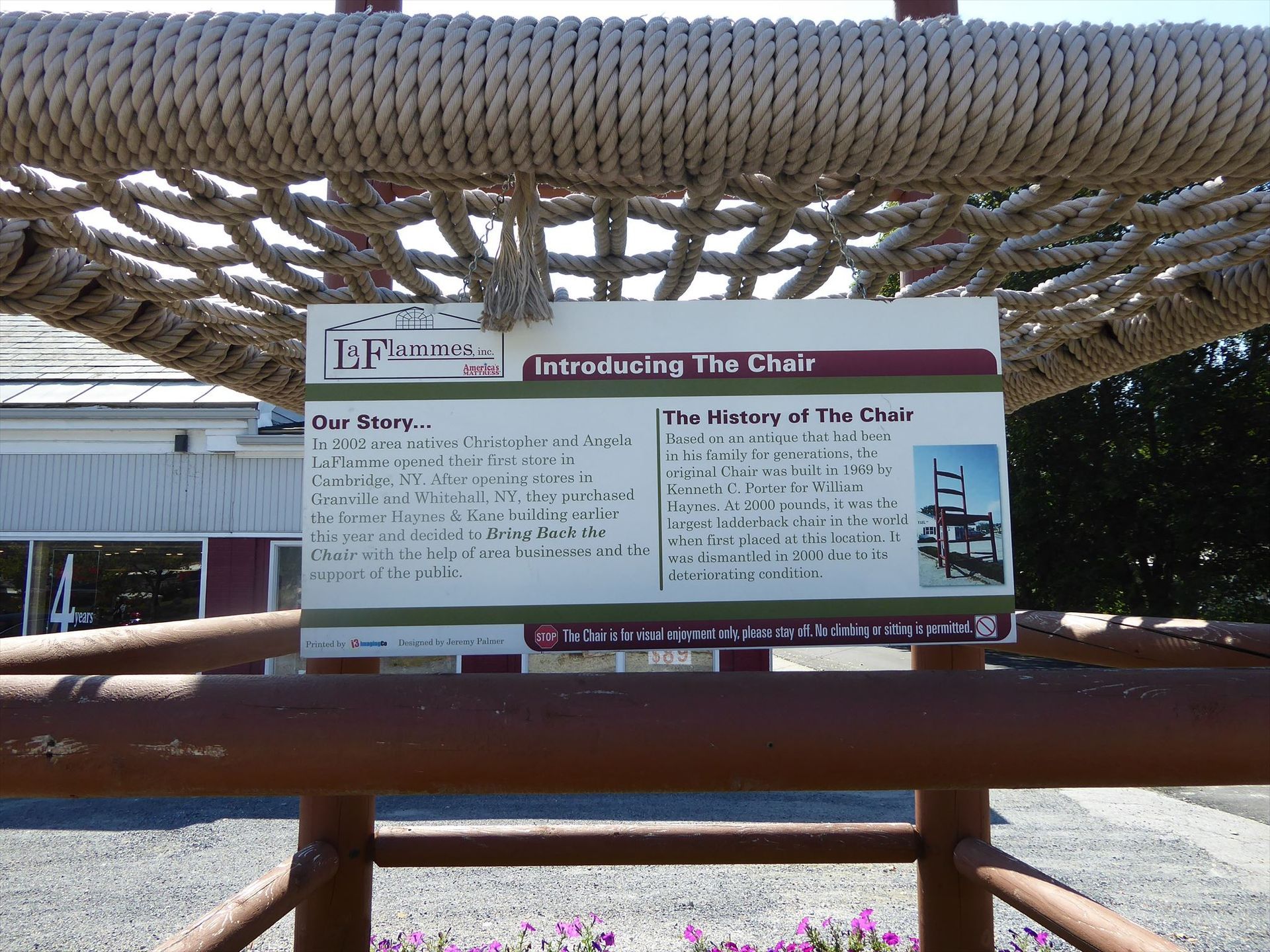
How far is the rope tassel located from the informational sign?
3cm

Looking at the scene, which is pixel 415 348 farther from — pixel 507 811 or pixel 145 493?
pixel 145 493

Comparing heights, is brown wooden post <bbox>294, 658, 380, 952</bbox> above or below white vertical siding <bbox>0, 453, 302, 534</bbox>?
below

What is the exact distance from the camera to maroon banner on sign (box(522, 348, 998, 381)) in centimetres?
89

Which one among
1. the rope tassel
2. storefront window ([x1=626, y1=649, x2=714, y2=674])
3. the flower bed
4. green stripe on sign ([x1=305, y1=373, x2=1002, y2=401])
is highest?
the rope tassel

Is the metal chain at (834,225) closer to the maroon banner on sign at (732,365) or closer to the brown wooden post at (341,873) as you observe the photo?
the maroon banner on sign at (732,365)

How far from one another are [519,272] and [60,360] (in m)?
11.0

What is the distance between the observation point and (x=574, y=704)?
71 cm

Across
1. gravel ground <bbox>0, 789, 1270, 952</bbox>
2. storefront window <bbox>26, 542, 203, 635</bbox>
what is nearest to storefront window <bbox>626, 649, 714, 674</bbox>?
gravel ground <bbox>0, 789, 1270, 952</bbox>

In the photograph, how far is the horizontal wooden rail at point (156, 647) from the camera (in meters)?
0.89

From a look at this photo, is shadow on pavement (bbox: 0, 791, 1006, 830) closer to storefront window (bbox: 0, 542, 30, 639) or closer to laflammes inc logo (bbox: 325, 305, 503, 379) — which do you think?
storefront window (bbox: 0, 542, 30, 639)

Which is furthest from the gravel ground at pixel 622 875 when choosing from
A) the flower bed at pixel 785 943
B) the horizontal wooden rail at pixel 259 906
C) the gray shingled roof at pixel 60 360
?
the gray shingled roof at pixel 60 360

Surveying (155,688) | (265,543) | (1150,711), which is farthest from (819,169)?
(265,543)

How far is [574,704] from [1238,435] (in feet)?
46.9

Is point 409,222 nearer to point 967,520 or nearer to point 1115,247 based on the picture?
point 967,520
